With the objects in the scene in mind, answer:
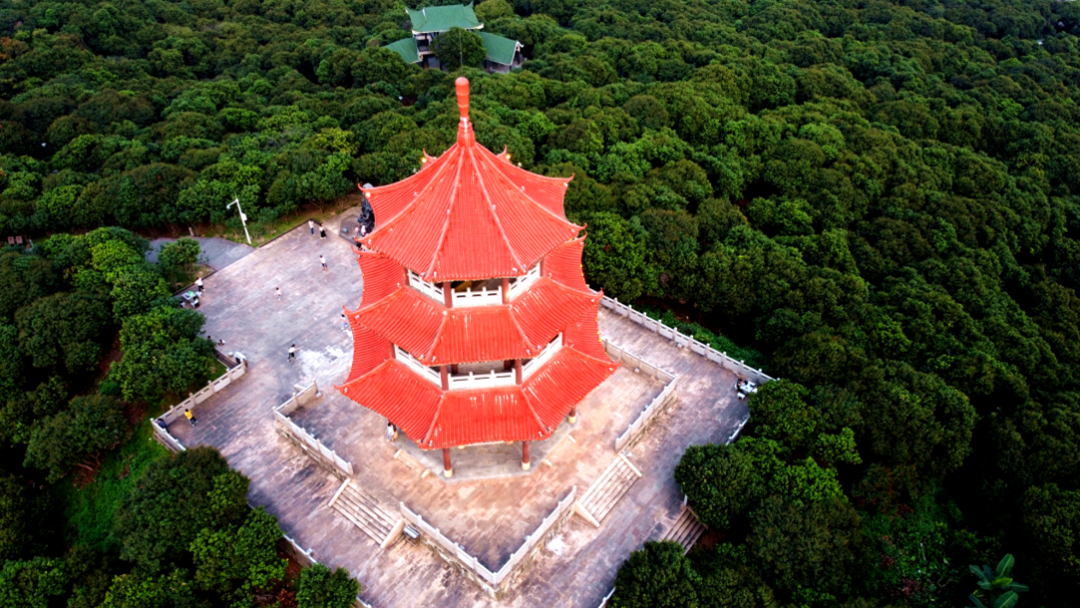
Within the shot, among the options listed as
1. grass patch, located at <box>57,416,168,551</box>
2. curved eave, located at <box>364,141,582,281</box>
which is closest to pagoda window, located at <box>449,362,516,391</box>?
curved eave, located at <box>364,141,582,281</box>

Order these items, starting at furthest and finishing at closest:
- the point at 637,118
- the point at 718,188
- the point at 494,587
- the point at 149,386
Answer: the point at 637,118
the point at 718,188
the point at 149,386
the point at 494,587

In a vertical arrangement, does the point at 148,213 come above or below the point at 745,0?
below

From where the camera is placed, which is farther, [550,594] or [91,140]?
[91,140]

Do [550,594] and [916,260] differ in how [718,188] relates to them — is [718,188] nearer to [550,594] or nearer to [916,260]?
[916,260]

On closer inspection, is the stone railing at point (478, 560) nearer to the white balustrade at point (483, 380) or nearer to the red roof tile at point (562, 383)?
the red roof tile at point (562, 383)

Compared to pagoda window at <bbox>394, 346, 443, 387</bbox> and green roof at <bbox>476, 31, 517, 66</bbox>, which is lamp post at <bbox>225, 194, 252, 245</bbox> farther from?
green roof at <bbox>476, 31, 517, 66</bbox>

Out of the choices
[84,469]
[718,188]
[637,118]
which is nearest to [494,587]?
[84,469]

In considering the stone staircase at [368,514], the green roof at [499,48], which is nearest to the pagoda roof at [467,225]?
the stone staircase at [368,514]
